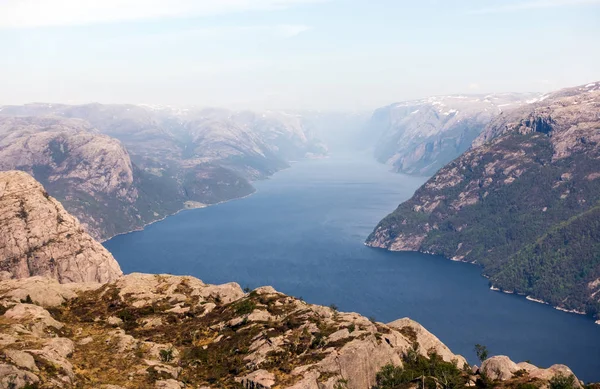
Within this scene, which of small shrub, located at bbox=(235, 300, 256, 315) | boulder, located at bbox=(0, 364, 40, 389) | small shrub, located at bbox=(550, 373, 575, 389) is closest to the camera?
boulder, located at bbox=(0, 364, 40, 389)

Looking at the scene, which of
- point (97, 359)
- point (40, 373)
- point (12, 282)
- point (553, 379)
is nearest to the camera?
point (40, 373)

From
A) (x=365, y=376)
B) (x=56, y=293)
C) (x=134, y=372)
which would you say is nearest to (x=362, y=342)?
(x=365, y=376)

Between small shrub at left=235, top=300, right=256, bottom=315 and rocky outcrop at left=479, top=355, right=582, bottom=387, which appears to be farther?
small shrub at left=235, top=300, right=256, bottom=315

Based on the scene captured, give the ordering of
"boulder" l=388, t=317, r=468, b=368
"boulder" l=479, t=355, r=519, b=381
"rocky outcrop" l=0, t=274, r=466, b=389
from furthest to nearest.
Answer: "boulder" l=388, t=317, r=468, b=368, "boulder" l=479, t=355, r=519, b=381, "rocky outcrop" l=0, t=274, r=466, b=389

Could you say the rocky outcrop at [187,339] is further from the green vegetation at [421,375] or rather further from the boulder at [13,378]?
the green vegetation at [421,375]

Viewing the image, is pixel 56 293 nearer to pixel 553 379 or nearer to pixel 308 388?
pixel 308 388

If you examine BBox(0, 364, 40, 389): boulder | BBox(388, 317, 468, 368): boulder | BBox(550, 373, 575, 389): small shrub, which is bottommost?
BBox(388, 317, 468, 368): boulder

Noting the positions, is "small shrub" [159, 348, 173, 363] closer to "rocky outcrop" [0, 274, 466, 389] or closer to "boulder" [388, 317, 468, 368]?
"rocky outcrop" [0, 274, 466, 389]

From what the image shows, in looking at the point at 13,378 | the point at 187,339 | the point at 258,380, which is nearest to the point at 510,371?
the point at 258,380

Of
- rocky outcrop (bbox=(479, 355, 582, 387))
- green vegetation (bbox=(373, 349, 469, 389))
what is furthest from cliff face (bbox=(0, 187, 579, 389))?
green vegetation (bbox=(373, 349, 469, 389))
